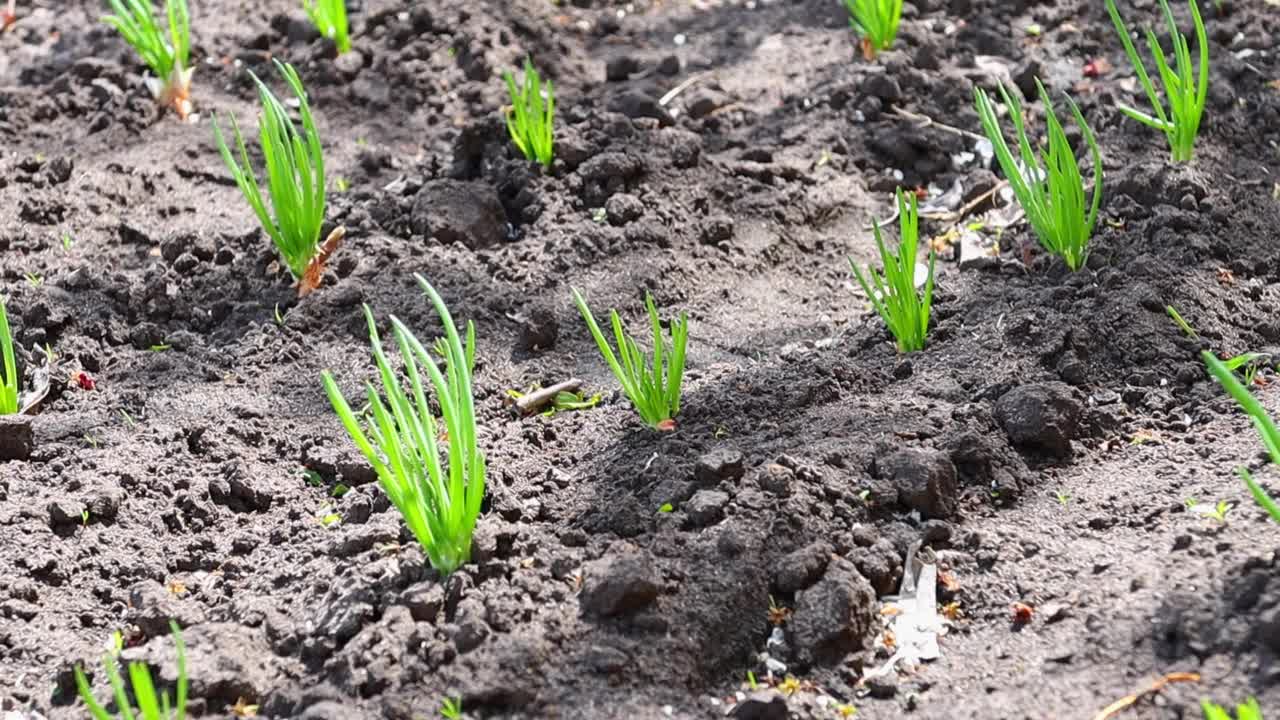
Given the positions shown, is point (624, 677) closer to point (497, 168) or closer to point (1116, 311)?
point (1116, 311)

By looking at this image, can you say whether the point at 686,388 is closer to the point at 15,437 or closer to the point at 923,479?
the point at 923,479

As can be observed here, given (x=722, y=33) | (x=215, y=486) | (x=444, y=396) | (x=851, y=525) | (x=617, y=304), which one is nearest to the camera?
(x=444, y=396)

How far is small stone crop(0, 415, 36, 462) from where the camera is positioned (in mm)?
2904

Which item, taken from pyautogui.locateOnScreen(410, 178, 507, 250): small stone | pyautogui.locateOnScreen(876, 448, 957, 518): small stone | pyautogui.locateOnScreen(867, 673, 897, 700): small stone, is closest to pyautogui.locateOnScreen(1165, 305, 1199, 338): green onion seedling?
pyautogui.locateOnScreen(876, 448, 957, 518): small stone

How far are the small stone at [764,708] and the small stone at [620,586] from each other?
0.24 m

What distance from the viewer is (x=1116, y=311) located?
9.44ft

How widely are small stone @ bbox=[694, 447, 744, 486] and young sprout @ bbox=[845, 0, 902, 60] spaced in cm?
191

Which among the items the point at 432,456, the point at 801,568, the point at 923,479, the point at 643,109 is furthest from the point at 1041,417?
the point at 643,109

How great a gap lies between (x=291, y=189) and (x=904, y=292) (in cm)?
136

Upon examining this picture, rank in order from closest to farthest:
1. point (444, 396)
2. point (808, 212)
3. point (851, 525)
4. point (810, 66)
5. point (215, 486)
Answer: point (444, 396) < point (851, 525) < point (215, 486) < point (808, 212) < point (810, 66)

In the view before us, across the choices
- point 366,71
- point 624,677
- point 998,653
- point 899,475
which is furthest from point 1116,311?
point 366,71

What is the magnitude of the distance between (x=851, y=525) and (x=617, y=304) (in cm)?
106

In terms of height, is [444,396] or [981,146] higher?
[444,396]

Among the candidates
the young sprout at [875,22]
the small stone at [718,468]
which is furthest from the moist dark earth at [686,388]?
the young sprout at [875,22]
